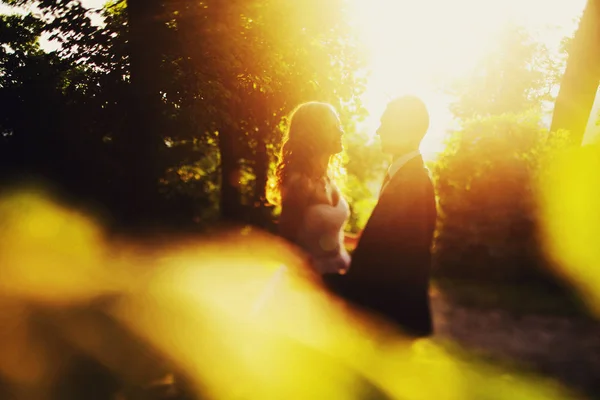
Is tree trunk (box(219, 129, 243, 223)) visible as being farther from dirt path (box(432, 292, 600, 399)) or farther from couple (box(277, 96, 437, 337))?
couple (box(277, 96, 437, 337))

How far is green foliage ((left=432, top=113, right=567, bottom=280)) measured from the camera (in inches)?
311

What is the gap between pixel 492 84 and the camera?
2844cm

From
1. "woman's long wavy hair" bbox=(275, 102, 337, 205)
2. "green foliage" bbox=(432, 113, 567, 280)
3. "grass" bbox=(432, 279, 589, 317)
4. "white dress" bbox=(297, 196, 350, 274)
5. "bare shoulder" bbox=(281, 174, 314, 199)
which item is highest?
"woman's long wavy hair" bbox=(275, 102, 337, 205)

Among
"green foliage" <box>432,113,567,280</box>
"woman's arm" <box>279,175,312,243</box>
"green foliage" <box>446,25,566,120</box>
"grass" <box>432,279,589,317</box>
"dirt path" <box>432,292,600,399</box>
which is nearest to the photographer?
"woman's arm" <box>279,175,312,243</box>

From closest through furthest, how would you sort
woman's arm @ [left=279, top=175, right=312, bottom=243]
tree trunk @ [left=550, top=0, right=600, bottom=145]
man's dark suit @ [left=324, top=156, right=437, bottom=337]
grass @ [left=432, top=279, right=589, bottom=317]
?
man's dark suit @ [left=324, top=156, right=437, bottom=337] → woman's arm @ [left=279, top=175, right=312, bottom=243] → grass @ [left=432, top=279, right=589, bottom=317] → tree trunk @ [left=550, top=0, right=600, bottom=145]

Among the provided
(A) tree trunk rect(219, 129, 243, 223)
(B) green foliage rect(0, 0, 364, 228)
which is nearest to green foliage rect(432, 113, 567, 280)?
(B) green foliage rect(0, 0, 364, 228)

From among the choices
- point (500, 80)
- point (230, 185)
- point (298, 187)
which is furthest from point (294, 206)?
point (500, 80)

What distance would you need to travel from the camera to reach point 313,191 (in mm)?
3287

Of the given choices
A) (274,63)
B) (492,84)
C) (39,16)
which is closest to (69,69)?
(39,16)

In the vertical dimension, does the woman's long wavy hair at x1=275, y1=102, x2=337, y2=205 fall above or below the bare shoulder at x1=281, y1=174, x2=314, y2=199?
above

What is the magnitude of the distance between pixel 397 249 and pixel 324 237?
78cm

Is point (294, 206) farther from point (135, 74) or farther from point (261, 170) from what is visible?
point (261, 170)

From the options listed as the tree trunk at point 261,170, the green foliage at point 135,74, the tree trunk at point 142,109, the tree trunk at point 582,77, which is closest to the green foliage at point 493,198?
the tree trunk at point 582,77

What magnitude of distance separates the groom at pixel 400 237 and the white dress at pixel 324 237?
46 cm
